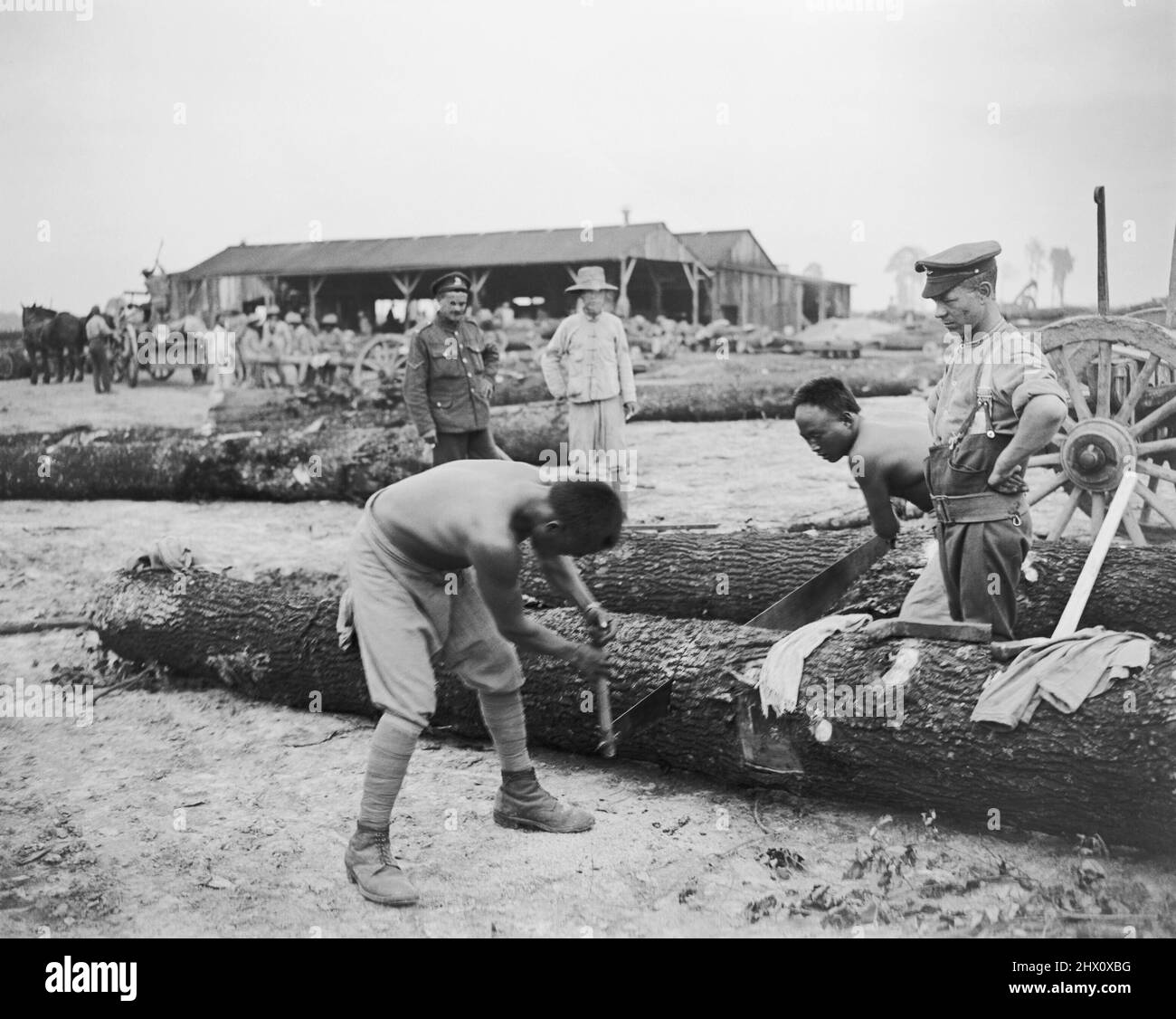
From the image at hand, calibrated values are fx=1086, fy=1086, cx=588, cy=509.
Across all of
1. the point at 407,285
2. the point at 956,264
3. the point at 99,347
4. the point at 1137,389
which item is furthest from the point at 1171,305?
the point at 407,285

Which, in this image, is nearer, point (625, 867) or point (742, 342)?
point (625, 867)

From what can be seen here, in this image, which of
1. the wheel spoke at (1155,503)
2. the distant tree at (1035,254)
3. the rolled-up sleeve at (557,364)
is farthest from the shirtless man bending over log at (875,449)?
the distant tree at (1035,254)

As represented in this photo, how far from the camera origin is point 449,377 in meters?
6.60

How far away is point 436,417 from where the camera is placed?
665 centimetres

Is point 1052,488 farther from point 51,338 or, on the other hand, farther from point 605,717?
point 51,338

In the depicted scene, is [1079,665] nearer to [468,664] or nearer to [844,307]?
[468,664]

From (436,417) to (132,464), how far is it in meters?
3.14

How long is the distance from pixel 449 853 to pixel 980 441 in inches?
81.2

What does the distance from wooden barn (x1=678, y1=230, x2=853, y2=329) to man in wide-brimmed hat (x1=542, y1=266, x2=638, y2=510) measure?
10.9 meters

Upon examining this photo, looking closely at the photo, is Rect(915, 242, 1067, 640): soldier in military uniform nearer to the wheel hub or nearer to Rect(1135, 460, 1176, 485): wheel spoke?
the wheel hub

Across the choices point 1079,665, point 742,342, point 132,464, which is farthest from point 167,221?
point 742,342

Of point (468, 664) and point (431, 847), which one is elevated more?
point (468, 664)

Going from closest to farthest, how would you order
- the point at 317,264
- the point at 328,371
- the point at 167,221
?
the point at 167,221
the point at 328,371
the point at 317,264

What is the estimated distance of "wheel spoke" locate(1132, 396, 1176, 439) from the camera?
4.96 meters
